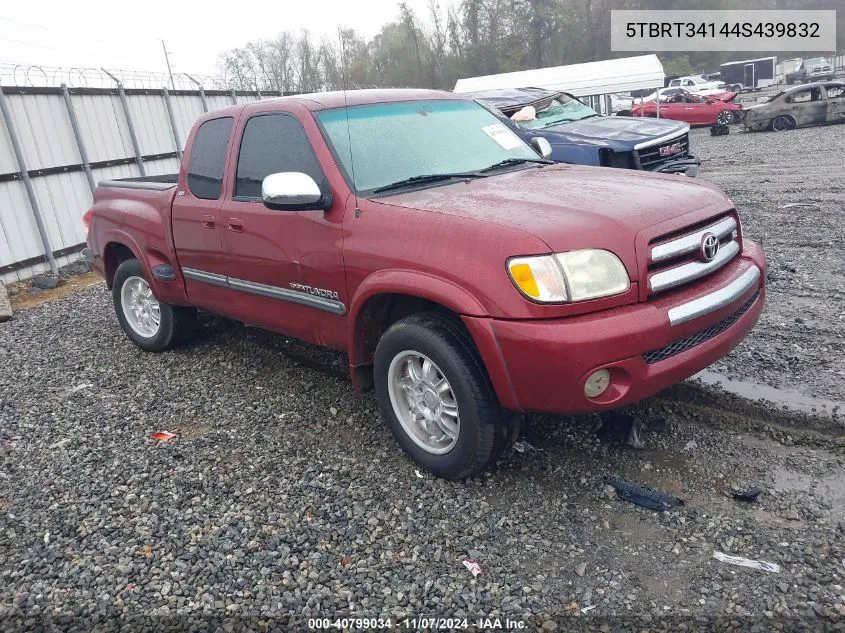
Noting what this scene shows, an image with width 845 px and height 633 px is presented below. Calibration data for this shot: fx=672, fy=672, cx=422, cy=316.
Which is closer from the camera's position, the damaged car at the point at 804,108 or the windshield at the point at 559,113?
the windshield at the point at 559,113

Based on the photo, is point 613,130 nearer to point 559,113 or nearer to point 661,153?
point 661,153

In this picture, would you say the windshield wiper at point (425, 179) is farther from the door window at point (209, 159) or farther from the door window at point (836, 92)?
the door window at point (836, 92)

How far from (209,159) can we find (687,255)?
10.7 ft

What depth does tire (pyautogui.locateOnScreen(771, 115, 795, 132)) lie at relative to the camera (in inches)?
791

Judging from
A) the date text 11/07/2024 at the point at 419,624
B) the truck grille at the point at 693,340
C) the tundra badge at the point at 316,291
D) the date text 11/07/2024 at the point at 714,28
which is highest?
the date text 11/07/2024 at the point at 714,28

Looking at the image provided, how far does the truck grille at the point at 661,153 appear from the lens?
336 inches

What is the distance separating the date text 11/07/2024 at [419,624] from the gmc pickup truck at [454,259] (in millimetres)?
832

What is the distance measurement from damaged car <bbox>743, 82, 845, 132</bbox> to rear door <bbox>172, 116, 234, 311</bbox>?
2007cm

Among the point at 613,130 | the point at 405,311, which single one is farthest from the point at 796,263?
the point at 405,311

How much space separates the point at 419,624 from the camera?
8.34ft

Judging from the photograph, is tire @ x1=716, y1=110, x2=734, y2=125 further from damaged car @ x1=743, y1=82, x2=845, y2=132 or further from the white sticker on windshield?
the white sticker on windshield

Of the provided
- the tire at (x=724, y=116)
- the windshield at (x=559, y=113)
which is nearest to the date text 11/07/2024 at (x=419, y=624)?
the windshield at (x=559, y=113)

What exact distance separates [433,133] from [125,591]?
2.94 meters

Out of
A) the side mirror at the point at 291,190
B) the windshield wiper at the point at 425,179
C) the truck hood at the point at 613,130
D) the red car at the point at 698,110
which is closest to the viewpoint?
the side mirror at the point at 291,190
